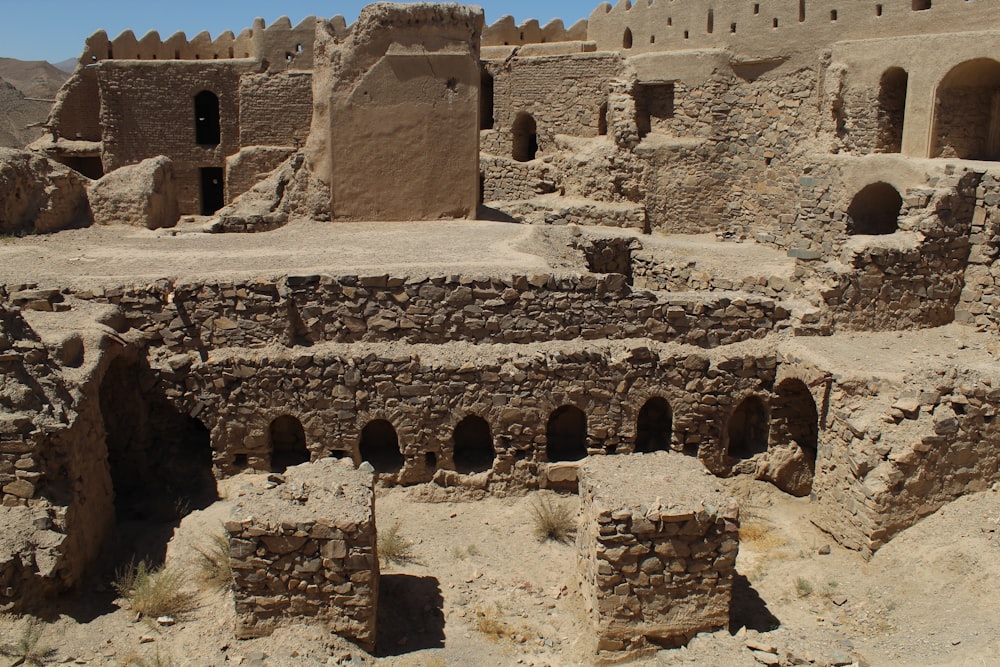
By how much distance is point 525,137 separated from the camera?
21.3m

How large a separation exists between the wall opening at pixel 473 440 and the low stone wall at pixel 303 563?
11.6 feet

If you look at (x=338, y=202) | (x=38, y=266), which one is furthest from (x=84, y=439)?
(x=338, y=202)

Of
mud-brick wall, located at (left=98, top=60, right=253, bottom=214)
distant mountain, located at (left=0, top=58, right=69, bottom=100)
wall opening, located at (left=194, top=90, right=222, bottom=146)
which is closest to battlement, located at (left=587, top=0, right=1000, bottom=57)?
mud-brick wall, located at (left=98, top=60, right=253, bottom=214)

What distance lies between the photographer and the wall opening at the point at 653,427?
11.6m

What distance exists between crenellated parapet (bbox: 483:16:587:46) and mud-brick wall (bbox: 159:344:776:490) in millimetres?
13099

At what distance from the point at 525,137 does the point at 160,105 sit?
334 inches

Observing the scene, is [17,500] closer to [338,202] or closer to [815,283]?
[338,202]

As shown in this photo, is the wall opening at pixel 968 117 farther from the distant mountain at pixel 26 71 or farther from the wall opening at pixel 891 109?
the distant mountain at pixel 26 71

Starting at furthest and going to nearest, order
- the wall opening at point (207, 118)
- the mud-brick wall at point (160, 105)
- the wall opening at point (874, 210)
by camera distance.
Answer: the wall opening at point (207, 118) → the mud-brick wall at point (160, 105) → the wall opening at point (874, 210)

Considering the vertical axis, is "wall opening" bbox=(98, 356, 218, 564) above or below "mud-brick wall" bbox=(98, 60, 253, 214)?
below

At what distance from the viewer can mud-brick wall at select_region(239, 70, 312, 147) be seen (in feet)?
68.2

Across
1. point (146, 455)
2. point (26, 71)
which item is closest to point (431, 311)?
point (146, 455)

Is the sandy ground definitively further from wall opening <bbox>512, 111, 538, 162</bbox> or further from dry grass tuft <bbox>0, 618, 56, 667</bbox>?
wall opening <bbox>512, 111, 538, 162</bbox>

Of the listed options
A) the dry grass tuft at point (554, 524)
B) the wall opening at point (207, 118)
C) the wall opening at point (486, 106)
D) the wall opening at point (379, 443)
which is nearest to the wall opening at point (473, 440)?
the wall opening at point (379, 443)
